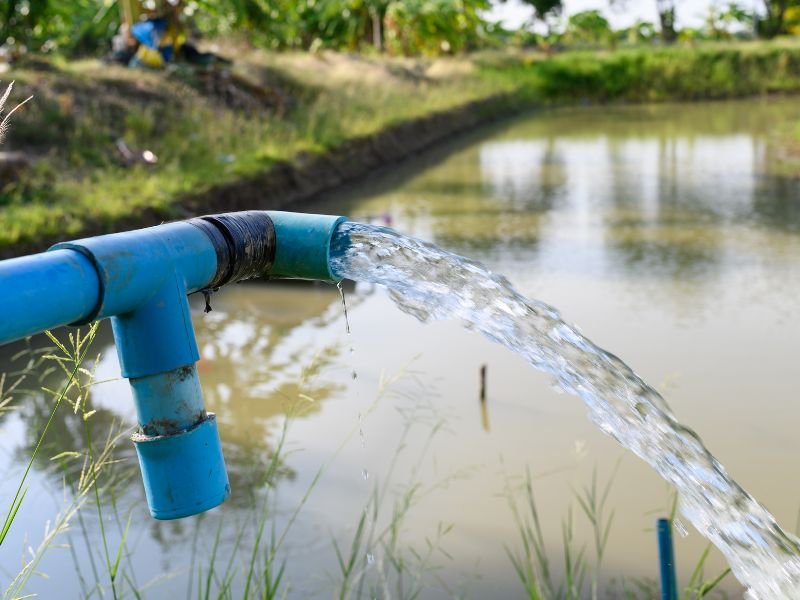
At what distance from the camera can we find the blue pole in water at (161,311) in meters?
1.05

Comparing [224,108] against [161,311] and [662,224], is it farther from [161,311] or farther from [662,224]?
[161,311]

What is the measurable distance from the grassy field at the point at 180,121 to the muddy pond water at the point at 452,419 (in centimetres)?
136

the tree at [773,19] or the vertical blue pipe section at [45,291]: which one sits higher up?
the vertical blue pipe section at [45,291]

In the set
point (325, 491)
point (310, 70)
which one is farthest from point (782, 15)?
point (325, 491)

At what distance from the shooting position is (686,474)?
5.50 ft

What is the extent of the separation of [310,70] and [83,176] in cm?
1006

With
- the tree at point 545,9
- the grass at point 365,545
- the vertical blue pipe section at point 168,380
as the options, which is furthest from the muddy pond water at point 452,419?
the tree at point 545,9

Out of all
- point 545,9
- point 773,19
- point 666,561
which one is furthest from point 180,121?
point 773,19

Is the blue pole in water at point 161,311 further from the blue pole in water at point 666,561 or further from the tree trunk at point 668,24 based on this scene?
the tree trunk at point 668,24

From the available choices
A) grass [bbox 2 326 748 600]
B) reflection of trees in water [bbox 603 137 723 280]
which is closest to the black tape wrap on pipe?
grass [bbox 2 326 748 600]

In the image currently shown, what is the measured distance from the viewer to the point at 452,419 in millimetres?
4238

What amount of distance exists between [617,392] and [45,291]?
3.10ft

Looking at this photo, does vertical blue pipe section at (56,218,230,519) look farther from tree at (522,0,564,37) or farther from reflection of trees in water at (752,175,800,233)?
tree at (522,0,564,37)

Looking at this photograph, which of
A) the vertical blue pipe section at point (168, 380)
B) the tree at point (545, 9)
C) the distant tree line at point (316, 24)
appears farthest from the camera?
the tree at point (545, 9)
